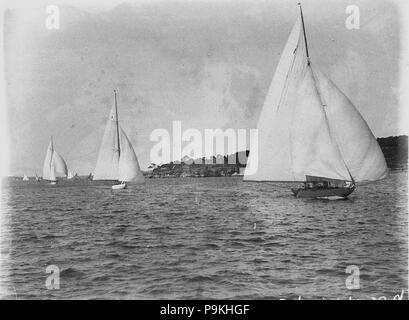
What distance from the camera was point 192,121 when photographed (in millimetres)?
13695

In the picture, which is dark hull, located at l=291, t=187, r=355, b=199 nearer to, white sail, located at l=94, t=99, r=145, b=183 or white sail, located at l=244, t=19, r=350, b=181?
white sail, located at l=244, t=19, r=350, b=181

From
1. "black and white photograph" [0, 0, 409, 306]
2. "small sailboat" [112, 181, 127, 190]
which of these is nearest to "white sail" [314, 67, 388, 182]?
"black and white photograph" [0, 0, 409, 306]

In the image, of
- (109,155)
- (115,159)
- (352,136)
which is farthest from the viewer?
(115,159)

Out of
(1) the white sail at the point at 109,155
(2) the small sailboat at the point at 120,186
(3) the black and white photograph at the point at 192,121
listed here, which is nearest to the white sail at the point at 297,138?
(3) the black and white photograph at the point at 192,121

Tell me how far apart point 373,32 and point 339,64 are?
136 centimetres

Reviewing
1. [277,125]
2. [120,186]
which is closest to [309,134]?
[277,125]

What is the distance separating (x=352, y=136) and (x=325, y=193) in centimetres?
391

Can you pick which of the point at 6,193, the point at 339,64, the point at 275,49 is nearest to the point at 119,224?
the point at 6,193

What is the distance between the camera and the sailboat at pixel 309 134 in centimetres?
1560

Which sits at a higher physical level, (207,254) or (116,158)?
(116,158)

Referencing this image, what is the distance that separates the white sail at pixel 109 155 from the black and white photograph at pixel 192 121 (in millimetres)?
273

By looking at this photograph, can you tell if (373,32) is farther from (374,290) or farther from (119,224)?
(119,224)

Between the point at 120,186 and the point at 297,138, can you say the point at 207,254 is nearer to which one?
the point at 297,138

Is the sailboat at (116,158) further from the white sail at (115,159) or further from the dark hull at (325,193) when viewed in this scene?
the dark hull at (325,193)
